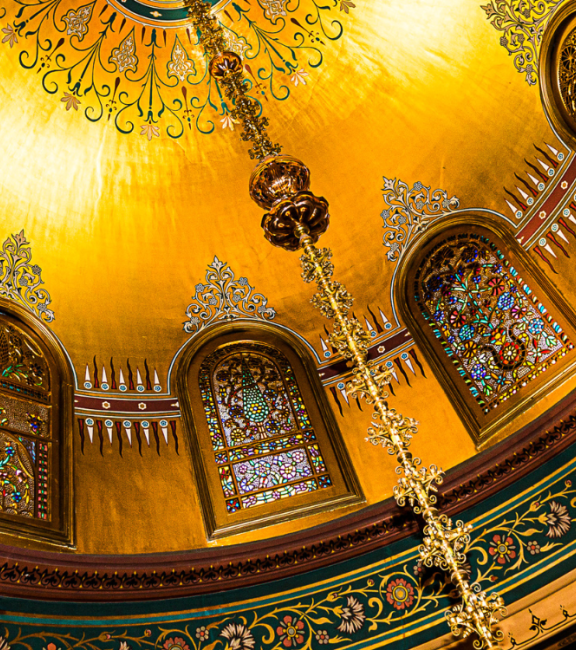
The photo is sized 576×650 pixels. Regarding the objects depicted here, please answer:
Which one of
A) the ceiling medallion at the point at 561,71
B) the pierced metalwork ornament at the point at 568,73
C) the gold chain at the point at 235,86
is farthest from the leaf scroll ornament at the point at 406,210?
the gold chain at the point at 235,86

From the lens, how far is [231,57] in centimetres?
589

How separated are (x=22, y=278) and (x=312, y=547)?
14.8ft

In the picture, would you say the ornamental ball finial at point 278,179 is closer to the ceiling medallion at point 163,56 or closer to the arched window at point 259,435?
the arched window at point 259,435

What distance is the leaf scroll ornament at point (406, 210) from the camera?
8.72 metres

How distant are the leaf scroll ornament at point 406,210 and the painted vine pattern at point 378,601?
3656 millimetres

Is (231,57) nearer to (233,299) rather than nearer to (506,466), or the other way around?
(233,299)

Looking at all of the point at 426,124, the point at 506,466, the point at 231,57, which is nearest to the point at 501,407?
the point at 506,466

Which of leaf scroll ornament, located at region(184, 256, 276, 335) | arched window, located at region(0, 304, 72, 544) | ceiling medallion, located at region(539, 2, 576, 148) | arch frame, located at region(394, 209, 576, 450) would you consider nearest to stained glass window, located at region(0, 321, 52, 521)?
arched window, located at region(0, 304, 72, 544)

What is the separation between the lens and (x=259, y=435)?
26.1ft

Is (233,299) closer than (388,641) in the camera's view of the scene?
No

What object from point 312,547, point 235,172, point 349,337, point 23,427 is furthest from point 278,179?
point 235,172

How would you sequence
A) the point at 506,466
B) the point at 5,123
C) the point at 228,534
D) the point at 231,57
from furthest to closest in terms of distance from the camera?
the point at 5,123 → the point at 228,534 → the point at 506,466 → the point at 231,57

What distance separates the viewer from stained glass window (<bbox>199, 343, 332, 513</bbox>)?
7.53m

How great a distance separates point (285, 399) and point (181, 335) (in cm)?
156
